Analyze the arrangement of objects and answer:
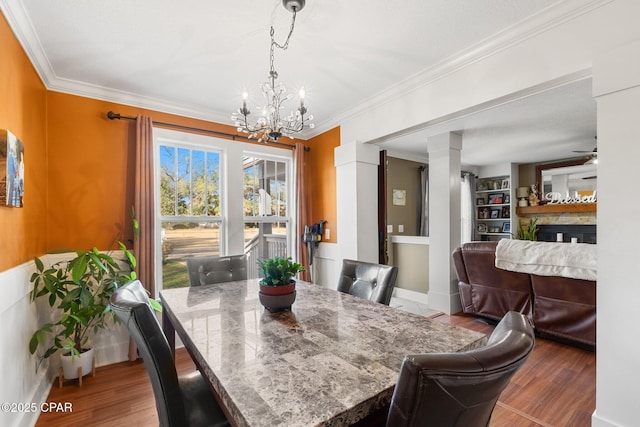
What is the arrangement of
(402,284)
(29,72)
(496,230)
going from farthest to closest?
(496,230) < (402,284) < (29,72)

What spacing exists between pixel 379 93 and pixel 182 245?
8.76ft

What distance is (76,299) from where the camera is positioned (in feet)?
7.79

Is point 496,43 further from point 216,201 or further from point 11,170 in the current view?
point 11,170

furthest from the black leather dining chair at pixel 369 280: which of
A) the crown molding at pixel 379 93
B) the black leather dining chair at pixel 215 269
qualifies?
the crown molding at pixel 379 93

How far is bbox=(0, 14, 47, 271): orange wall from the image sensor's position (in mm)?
1695

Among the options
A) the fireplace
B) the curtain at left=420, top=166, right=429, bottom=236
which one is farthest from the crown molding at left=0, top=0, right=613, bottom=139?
the fireplace

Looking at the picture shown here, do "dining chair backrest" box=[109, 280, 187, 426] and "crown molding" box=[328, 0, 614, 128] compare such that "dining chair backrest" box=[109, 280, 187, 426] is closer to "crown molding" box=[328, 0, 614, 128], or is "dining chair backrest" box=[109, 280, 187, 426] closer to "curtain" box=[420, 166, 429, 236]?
"crown molding" box=[328, 0, 614, 128]

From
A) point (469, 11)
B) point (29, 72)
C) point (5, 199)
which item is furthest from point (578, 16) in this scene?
point (29, 72)

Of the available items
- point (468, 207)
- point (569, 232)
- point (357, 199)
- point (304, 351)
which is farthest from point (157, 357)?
point (569, 232)

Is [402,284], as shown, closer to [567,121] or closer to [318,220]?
[318,220]

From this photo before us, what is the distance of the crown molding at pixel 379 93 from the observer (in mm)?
1759

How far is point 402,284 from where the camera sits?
4859 millimetres

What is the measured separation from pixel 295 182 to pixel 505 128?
2.90m

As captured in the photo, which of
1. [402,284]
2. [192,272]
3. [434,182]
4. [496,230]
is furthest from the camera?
[496,230]
